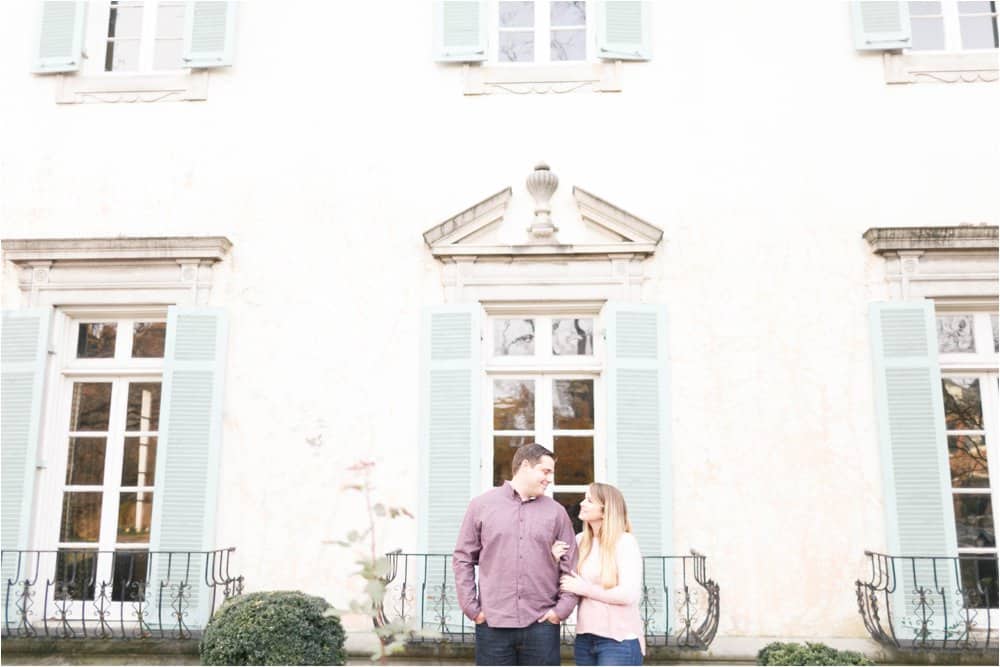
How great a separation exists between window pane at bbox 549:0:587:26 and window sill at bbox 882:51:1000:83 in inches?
87.8

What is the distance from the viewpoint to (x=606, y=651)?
3.95 metres

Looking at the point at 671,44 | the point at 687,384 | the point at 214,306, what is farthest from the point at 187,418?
the point at 671,44

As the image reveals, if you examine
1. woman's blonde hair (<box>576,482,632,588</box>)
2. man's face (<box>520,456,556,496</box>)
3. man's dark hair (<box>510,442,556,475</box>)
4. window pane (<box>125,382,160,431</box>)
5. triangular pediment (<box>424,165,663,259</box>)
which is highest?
triangular pediment (<box>424,165,663,259</box>)

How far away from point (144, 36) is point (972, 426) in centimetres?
Answer: 669

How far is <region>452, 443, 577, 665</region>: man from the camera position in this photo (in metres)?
4.02

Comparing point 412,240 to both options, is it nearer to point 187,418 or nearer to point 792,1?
point 187,418

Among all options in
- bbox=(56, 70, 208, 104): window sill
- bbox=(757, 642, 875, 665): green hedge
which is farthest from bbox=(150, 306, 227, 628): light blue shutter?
bbox=(757, 642, 875, 665): green hedge

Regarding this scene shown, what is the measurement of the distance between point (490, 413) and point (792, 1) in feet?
12.4

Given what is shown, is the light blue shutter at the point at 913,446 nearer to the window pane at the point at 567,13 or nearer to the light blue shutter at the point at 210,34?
the window pane at the point at 567,13

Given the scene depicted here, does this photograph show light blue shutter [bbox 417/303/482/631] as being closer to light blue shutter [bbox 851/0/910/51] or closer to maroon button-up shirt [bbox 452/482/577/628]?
maroon button-up shirt [bbox 452/482/577/628]

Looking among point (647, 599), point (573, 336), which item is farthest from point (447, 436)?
point (647, 599)

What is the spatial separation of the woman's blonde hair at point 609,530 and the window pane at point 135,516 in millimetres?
3499

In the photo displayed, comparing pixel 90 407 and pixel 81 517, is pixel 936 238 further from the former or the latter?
pixel 81 517

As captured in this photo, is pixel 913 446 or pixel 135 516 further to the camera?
pixel 135 516
